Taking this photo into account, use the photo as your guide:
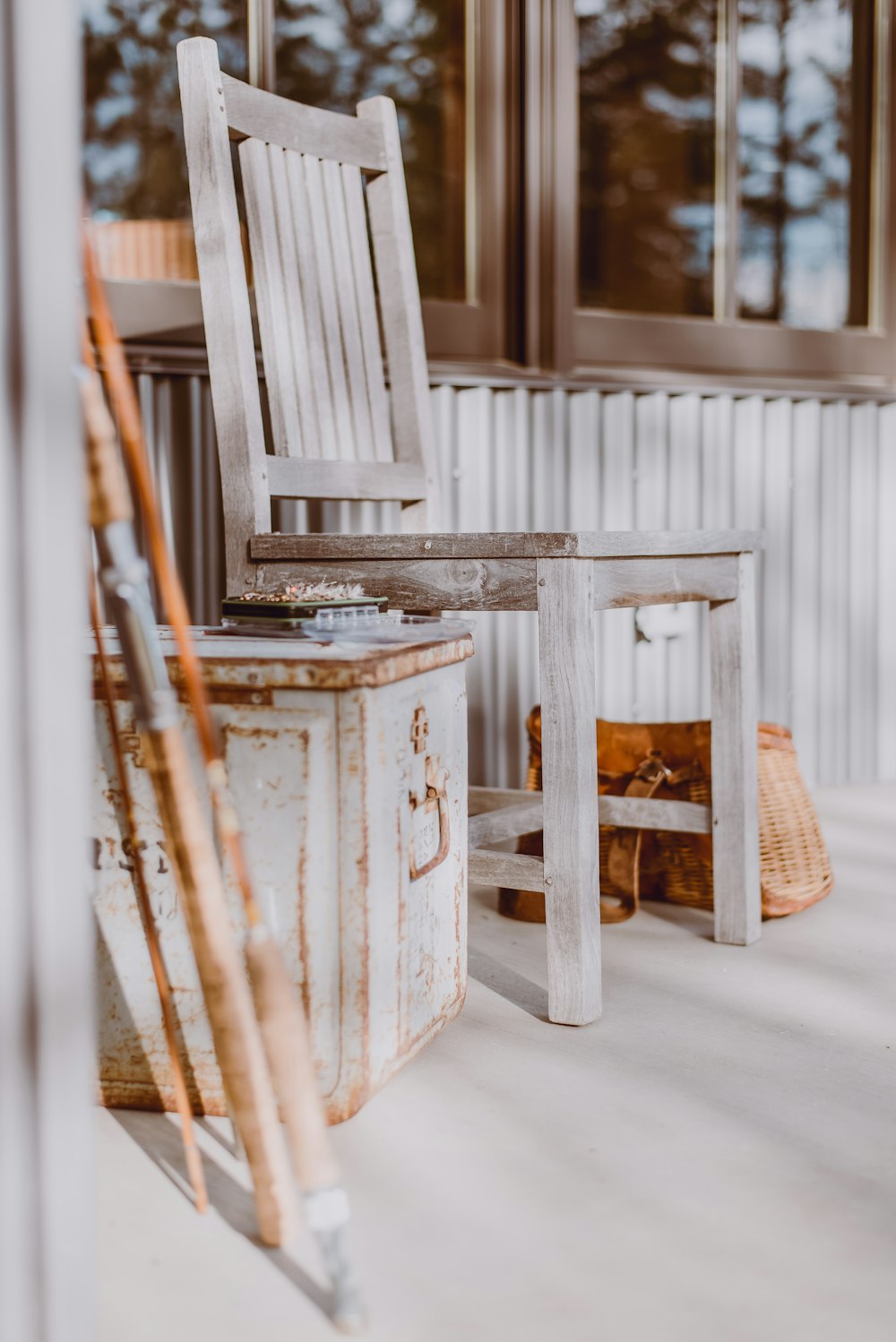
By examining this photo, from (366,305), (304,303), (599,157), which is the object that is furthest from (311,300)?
(599,157)

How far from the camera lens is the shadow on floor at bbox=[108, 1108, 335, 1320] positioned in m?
0.95

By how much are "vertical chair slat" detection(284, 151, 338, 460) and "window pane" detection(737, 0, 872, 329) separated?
1742 millimetres

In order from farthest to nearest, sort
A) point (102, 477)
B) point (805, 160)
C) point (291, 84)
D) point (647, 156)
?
point (647, 156) → point (291, 84) → point (805, 160) → point (102, 477)

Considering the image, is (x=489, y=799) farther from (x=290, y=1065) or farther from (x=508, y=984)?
(x=290, y=1065)

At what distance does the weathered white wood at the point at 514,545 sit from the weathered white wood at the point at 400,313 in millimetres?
377

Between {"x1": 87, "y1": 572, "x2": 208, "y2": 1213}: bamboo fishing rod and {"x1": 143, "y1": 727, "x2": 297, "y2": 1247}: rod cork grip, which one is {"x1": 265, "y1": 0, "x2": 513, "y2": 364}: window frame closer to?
{"x1": 87, "y1": 572, "x2": 208, "y2": 1213}: bamboo fishing rod

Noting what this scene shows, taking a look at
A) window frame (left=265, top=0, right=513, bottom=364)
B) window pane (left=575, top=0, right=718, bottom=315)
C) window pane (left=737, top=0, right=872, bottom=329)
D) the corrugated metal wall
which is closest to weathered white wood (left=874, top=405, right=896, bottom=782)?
the corrugated metal wall

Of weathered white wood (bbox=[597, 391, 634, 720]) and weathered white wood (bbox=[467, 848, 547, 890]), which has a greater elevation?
weathered white wood (bbox=[597, 391, 634, 720])

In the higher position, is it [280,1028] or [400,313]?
[400,313]

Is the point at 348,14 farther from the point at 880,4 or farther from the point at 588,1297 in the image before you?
the point at 588,1297

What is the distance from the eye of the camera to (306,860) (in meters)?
1.21

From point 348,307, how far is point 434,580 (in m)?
0.55

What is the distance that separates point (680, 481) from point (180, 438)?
1114 mm

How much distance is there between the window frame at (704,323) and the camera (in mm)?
2648
